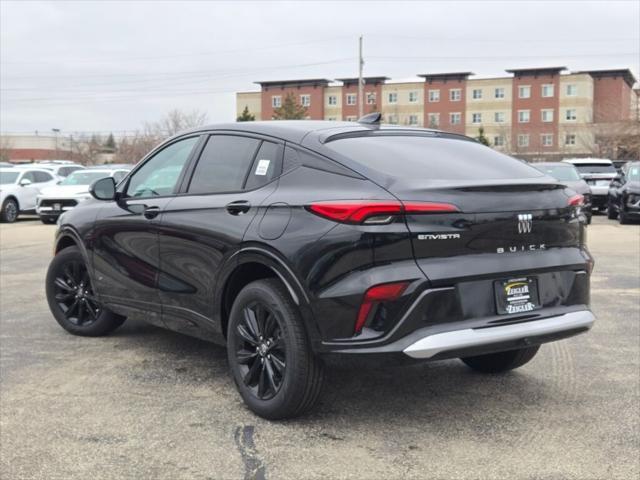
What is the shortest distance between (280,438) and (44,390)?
5.86 ft

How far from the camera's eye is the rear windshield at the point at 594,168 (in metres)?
23.1

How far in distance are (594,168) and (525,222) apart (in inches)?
808

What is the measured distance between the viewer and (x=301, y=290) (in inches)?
155

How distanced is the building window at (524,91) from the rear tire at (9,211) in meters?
70.7

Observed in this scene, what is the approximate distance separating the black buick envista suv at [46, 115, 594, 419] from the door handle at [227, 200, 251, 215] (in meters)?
0.01

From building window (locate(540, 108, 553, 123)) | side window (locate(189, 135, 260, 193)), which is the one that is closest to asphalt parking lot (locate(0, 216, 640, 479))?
side window (locate(189, 135, 260, 193))

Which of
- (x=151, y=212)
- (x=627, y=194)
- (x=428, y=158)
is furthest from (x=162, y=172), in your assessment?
(x=627, y=194)

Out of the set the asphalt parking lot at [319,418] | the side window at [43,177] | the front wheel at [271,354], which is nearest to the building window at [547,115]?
the side window at [43,177]

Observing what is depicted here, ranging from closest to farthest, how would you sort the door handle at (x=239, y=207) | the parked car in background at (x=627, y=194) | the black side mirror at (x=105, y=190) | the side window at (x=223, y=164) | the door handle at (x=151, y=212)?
the door handle at (x=239, y=207)
the side window at (x=223, y=164)
the door handle at (x=151, y=212)
the black side mirror at (x=105, y=190)
the parked car in background at (x=627, y=194)

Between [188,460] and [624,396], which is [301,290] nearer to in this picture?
[188,460]

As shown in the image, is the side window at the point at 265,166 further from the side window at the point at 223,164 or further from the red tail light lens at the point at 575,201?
the red tail light lens at the point at 575,201

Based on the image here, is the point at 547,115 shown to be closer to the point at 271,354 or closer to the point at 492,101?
the point at 492,101

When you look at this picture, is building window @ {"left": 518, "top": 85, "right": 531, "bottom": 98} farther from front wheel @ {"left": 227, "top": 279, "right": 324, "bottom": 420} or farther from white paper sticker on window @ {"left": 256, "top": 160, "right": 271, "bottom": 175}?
front wheel @ {"left": 227, "top": 279, "right": 324, "bottom": 420}

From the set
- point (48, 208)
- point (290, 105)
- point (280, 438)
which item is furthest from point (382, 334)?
point (290, 105)
